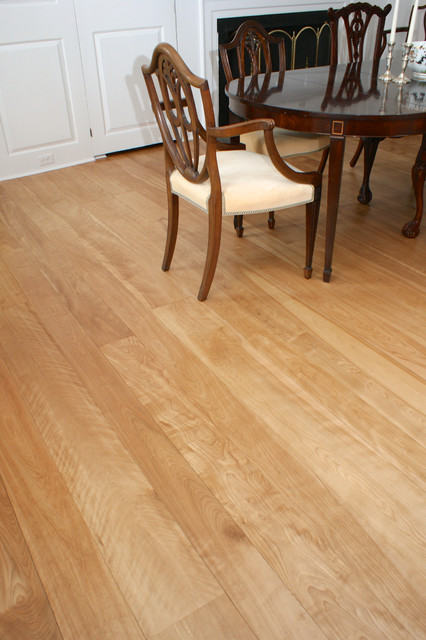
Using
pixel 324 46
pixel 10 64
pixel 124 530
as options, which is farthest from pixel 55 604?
pixel 324 46

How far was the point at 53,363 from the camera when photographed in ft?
6.08

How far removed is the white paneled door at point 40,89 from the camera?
3.12 metres

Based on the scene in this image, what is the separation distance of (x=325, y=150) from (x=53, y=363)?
1.60 m

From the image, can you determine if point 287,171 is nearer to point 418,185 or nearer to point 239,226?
point 239,226

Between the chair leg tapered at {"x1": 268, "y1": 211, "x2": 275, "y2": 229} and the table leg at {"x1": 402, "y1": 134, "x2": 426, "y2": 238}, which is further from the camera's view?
the chair leg tapered at {"x1": 268, "y1": 211, "x2": 275, "y2": 229}

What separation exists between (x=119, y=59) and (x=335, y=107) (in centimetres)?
208

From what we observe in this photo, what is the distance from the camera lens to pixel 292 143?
2.43 metres

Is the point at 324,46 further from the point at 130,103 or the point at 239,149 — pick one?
the point at 239,149

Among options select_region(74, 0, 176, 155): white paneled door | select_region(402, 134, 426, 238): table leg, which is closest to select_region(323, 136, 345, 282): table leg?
select_region(402, 134, 426, 238): table leg

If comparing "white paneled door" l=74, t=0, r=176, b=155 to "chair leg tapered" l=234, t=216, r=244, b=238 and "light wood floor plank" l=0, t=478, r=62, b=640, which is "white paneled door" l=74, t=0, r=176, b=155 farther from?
"light wood floor plank" l=0, t=478, r=62, b=640

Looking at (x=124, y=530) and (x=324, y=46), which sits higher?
(x=324, y=46)

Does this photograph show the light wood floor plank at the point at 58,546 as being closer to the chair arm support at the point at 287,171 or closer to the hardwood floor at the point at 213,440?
the hardwood floor at the point at 213,440

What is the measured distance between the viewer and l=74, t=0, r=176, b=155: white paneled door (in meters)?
3.35

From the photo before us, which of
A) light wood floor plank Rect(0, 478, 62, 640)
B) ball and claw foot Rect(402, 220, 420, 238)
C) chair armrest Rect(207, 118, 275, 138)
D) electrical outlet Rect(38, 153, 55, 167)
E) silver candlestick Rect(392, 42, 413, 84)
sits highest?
silver candlestick Rect(392, 42, 413, 84)
